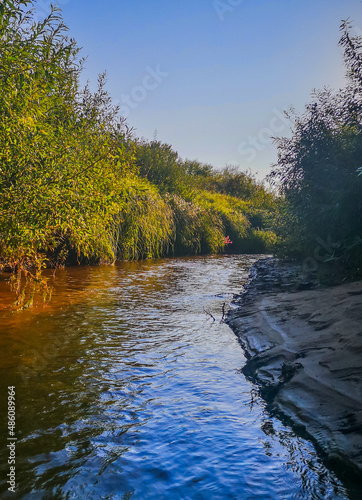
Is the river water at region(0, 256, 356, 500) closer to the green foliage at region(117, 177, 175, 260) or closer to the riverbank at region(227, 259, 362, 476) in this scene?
the riverbank at region(227, 259, 362, 476)

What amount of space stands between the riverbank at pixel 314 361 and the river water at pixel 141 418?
0.17 meters

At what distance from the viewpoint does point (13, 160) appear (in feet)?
22.4

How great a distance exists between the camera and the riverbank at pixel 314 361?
3.21 metres

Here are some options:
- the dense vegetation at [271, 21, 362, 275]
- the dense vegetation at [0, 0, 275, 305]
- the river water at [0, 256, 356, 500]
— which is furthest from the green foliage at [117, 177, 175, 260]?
the river water at [0, 256, 356, 500]

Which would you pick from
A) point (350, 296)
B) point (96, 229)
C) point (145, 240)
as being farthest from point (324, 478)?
point (145, 240)

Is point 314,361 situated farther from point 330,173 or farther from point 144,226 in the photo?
point 144,226

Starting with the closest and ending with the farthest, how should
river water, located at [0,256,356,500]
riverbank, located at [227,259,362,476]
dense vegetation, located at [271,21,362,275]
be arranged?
river water, located at [0,256,356,500], riverbank, located at [227,259,362,476], dense vegetation, located at [271,21,362,275]

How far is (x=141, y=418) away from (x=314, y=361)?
1787mm

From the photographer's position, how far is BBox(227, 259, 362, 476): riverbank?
10.5ft

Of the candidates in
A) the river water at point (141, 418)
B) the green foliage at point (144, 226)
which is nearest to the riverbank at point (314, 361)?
the river water at point (141, 418)

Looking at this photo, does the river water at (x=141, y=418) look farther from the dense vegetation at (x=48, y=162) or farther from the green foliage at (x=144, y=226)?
the green foliage at (x=144, y=226)

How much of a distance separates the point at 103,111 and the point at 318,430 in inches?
446

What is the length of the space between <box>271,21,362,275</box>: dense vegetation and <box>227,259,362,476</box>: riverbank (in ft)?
3.32

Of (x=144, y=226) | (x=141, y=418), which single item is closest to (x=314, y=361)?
(x=141, y=418)
